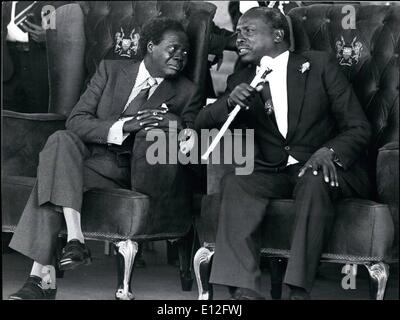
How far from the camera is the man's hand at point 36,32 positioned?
17.1 ft

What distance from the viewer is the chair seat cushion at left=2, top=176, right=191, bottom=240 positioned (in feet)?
13.3

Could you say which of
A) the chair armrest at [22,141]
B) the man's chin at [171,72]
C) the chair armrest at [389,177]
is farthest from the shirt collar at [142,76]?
the chair armrest at [389,177]

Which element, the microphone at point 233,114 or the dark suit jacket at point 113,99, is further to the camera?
the dark suit jacket at point 113,99

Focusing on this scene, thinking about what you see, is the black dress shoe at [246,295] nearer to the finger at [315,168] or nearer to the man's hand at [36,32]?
the finger at [315,168]

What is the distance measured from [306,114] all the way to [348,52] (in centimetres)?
41

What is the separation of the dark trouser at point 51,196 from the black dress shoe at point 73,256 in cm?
13

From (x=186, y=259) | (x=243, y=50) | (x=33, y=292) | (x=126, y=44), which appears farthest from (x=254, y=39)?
(x=33, y=292)

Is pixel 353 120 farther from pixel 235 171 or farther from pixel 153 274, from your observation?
pixel 153 274

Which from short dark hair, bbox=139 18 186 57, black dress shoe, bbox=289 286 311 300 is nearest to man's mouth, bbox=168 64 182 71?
short dark hair, bbox=139 18 186 57

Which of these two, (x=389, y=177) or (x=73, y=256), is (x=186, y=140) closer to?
(x=73, y=256)

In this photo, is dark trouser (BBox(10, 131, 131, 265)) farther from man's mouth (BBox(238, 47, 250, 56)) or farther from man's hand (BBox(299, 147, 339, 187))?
man's hand (BBox(299, 147, 339, 187))

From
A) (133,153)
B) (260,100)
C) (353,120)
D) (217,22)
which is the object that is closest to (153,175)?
(133,153)

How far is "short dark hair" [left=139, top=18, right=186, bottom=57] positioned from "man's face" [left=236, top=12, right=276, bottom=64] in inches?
13.6

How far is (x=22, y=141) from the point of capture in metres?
4.50
